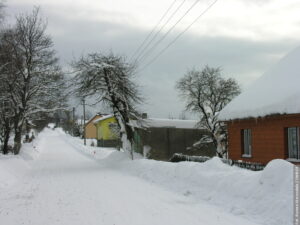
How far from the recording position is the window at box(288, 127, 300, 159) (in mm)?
15523

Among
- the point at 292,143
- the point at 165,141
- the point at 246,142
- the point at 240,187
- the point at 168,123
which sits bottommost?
the point at 240,187

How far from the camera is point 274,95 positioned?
16.1m

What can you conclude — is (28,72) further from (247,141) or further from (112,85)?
(247,141)

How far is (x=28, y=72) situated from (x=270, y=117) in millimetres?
18198

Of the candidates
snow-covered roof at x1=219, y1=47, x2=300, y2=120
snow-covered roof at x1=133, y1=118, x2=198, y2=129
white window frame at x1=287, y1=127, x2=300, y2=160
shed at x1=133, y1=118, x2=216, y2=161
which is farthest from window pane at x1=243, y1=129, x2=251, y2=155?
snow-covered roof at x1=133, y1=118, x2=198, y2=129

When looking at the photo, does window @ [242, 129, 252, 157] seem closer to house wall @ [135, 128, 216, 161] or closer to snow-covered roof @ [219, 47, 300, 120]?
snow-covered roof @ [219, 47, 300, 120]

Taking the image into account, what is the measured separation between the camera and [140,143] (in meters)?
32.6

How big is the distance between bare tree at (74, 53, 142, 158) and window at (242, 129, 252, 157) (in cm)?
841

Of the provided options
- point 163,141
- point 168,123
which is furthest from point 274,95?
point 168,123

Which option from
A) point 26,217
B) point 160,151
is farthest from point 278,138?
point 160,151

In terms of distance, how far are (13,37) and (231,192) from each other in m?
21.3

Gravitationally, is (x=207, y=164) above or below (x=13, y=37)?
below

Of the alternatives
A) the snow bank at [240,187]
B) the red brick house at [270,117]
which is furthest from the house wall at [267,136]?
the snow bank at [240,187]

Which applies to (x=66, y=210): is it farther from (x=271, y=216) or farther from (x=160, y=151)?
(x=160, y=151)
